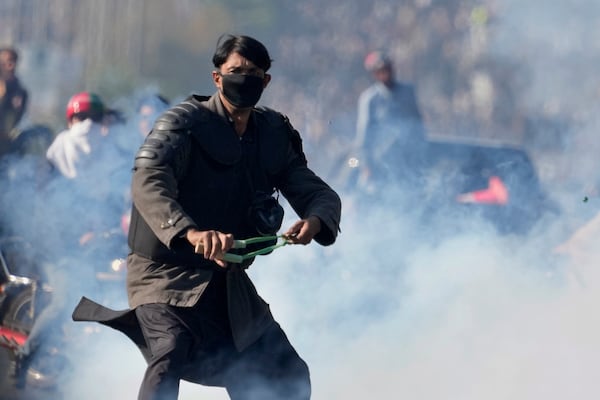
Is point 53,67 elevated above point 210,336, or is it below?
above

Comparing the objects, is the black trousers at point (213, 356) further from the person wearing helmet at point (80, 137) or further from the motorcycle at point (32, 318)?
the person wearing helmet at point (80, 137)

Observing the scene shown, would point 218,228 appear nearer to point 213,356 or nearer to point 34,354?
point 213,356

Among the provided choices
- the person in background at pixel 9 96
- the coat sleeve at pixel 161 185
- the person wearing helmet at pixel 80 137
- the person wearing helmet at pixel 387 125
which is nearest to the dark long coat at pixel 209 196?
the coat sleeve at pixel 161 185

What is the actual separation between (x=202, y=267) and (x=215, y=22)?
38.4 ft

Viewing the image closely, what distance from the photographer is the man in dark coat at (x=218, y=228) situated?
14.6ft

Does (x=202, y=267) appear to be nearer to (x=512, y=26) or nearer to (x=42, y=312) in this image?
(x=42, y=312)

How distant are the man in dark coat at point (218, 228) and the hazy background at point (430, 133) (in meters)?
1.79

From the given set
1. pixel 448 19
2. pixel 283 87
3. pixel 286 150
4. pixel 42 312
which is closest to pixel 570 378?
pixel 286 150

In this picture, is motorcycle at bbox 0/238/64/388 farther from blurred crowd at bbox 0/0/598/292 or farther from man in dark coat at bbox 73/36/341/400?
blurred crowd at bbox 0/0/598/292

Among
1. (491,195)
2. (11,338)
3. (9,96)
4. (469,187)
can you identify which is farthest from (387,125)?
(11,338)

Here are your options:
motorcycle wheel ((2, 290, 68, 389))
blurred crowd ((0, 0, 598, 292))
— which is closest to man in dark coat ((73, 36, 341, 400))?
motorcycle wheel ((2, 290, 68, 389))

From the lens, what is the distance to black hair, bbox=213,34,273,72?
15.0 ft

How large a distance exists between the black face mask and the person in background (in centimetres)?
760

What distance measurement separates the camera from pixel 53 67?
1695 cm
